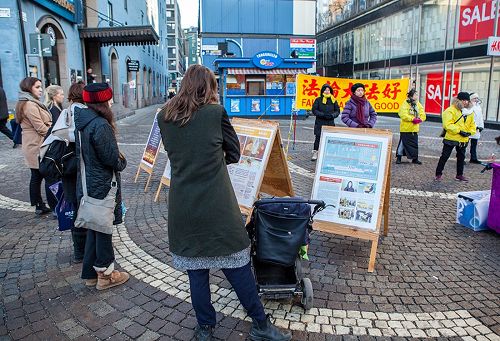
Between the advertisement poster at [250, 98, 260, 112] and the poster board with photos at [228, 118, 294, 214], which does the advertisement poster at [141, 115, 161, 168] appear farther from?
the advertisement poster at [250, 98, 260, 112]

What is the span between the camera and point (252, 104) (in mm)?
19500

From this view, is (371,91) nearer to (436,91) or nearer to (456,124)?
(456,124)

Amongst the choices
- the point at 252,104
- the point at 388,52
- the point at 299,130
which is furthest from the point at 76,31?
the point at 388,52

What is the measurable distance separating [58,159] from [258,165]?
2112 mm

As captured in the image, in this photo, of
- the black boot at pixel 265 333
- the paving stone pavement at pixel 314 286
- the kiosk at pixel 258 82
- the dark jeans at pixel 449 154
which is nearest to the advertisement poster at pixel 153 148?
the paving stone pavement at pixel 314 286

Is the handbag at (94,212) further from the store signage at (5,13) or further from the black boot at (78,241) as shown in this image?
the store signage at (5,13)

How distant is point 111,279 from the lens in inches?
151

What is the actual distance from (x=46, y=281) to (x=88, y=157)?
138 cm

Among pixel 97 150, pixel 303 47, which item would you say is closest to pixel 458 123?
pixel 97 150

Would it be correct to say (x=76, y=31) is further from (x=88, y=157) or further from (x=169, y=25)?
(x=169, y=25)

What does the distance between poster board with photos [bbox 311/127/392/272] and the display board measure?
604mm

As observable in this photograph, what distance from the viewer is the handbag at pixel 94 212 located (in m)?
3.48

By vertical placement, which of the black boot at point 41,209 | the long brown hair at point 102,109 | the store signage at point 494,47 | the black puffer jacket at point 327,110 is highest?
the store signage at point 494,47

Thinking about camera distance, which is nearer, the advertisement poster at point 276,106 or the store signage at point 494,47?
the store signage at point 494,47
